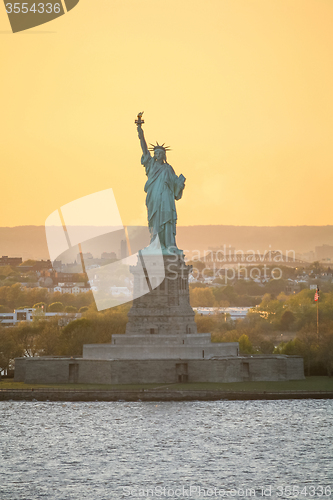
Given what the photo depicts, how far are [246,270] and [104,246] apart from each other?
1904 inches

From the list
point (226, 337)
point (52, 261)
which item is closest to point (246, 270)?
point (52, 261)

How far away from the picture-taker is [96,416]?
37.7m

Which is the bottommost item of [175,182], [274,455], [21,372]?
[274,455]

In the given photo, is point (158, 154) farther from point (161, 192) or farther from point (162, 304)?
point (162, 304)

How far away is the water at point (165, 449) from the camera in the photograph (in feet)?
89.7

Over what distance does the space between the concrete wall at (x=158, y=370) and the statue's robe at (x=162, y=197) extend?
24.7ft

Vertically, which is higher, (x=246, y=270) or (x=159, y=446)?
(x=246, y=270)

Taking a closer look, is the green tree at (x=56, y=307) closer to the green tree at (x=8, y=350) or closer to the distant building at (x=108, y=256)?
the distant building at (x=108, y=256)

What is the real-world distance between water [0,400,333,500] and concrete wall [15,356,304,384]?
2.24m

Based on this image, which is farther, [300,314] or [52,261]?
[52,261]

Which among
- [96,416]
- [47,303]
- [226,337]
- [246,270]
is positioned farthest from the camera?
[246,270]

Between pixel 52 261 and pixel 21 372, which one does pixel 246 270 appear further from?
pixel 21 372

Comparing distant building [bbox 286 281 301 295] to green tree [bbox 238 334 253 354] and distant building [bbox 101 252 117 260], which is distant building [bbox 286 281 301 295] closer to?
distant building [bbox 101 252 117 260]

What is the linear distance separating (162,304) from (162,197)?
593 cm
